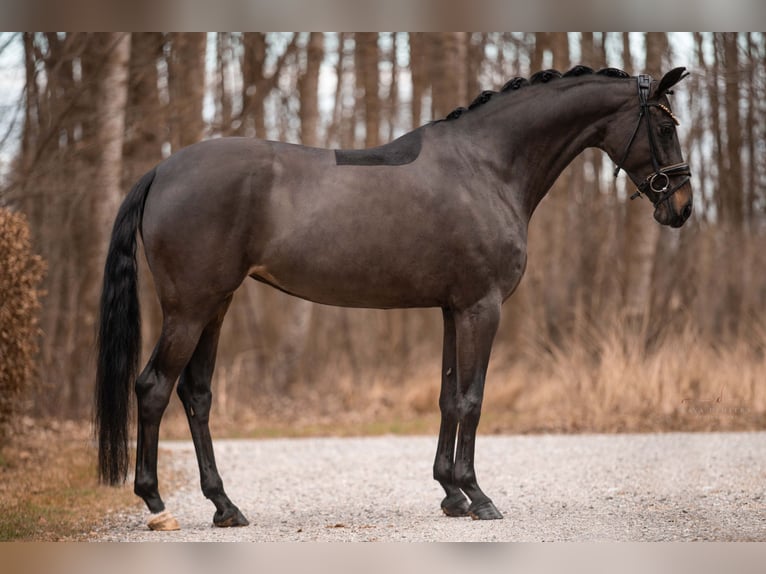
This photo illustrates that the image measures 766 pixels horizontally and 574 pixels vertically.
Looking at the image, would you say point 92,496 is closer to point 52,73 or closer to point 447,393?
point 447,393

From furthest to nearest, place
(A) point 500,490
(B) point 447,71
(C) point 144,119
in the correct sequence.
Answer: (B) point 447,71 → (C) point 144,119 → (A) point 500,490

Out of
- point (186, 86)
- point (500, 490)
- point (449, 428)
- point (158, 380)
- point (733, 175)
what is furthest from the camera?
point (733, 175)

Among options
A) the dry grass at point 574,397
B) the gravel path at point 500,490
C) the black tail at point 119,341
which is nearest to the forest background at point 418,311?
the dry grass at point 574,397

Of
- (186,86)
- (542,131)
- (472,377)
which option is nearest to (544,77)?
(542,131)

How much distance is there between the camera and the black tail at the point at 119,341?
17.5 feet

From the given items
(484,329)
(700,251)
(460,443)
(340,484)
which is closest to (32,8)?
(484,329)

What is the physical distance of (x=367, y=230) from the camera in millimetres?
5473

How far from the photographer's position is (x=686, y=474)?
25.9ft

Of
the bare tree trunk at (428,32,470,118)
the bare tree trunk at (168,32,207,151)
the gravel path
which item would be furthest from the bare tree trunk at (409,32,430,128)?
the gravel path

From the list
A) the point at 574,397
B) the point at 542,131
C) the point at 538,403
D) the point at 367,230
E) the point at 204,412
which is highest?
the point at 542,131

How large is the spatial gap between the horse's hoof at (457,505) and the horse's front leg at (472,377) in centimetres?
17

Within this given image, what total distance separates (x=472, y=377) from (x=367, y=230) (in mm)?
1059

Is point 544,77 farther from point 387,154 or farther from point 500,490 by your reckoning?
point 500,490

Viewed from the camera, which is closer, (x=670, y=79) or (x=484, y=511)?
(x=670, y=79)
